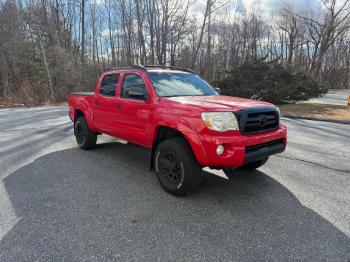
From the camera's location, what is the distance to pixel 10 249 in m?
2.61

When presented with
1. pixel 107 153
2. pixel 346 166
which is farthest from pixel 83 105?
pixel 346 166

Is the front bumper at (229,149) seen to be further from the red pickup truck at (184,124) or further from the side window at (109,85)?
the side window at (109,85)

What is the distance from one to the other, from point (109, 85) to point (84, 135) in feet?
4.74

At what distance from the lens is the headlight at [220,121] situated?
11.2 feet

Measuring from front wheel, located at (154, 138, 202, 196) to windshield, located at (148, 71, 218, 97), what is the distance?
97 cm

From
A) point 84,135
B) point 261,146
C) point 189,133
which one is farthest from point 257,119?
point 84,135

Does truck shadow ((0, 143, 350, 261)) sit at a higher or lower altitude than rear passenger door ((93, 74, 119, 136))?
lower

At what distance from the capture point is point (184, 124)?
362 cm

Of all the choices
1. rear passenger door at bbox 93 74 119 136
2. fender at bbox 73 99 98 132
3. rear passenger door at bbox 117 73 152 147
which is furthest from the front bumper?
fender at bbox 73 99 98 132

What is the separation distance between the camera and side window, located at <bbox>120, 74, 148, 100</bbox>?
444 cm

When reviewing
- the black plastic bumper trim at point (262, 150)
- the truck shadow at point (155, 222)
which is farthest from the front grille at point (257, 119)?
the truck shadow at point (155, 222)

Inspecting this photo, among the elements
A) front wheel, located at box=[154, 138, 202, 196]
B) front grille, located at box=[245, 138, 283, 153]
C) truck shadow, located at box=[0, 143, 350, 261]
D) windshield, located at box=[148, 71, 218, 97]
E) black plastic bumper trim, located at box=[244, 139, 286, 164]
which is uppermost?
windshield, located at box=[148, 71, 218, 97]

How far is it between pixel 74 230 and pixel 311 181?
3557mm

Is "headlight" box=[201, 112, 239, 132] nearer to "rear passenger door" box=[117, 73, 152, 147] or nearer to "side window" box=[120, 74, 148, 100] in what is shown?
"rear passenger door" box=[117, 73, 152, 147]
